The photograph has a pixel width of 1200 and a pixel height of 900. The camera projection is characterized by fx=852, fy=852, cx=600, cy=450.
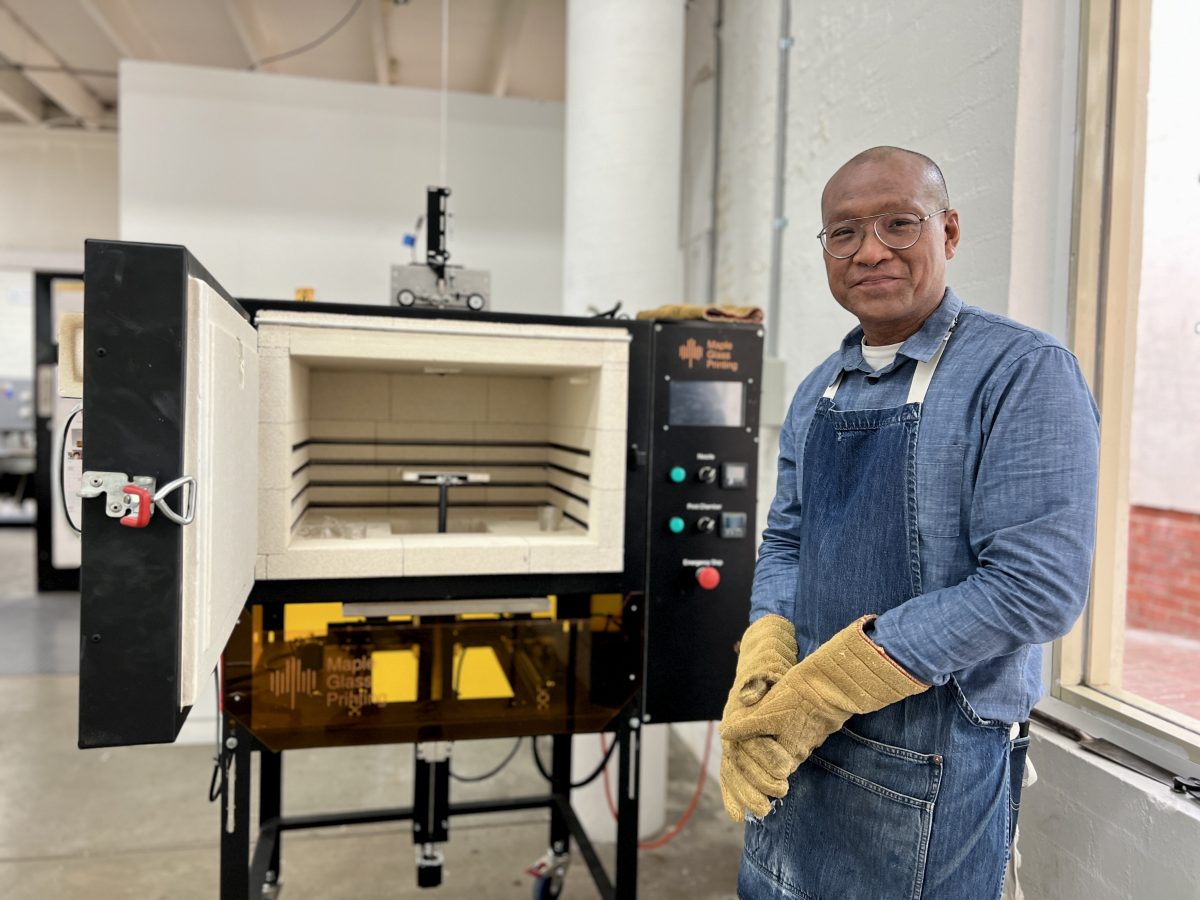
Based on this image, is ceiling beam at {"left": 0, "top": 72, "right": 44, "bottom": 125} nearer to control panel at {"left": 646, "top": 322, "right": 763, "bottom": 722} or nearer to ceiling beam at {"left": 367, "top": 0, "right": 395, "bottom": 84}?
ceiling beam at {"left": 367, "top": 0, "right": 395, "bottom": 84}

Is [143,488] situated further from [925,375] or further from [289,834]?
[289,834]

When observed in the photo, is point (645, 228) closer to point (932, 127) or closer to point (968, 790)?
point (932, 127)

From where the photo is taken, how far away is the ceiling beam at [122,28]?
407 centimetres

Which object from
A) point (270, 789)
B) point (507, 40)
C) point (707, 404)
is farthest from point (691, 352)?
point (507, 40)

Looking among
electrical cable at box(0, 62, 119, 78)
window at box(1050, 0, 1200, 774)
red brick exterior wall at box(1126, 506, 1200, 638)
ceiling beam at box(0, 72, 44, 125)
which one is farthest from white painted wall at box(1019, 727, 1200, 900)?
ceiling beam at box(0, 72, 44, 125)

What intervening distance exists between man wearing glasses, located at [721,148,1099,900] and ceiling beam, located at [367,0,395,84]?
3.64 metres

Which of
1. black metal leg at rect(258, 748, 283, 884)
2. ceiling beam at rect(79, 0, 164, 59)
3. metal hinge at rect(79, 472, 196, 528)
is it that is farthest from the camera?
ceiling beam at rect(79, 0, 164, 59)

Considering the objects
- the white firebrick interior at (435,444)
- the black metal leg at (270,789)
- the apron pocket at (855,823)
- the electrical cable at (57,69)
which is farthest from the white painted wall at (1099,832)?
the electrical cable at (57,69)

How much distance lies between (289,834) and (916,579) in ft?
7.80

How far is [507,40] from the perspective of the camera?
4.45 meters

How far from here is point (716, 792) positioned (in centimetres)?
308

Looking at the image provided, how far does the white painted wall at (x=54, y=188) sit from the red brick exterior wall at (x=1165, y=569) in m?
6.25

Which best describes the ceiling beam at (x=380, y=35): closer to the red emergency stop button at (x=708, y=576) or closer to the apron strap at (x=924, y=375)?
the red emergency stop button at (x=708, y=576)

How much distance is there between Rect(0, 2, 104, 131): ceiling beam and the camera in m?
4.58
